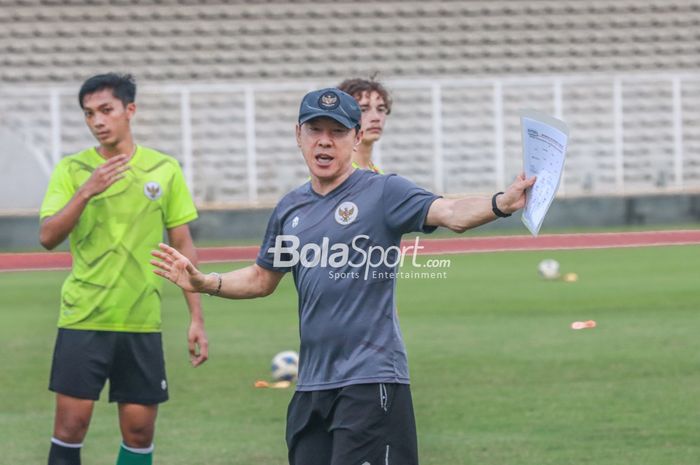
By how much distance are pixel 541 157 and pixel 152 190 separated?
2596 mm

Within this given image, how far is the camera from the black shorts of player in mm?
4754

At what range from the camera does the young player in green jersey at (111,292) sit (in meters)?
6.40

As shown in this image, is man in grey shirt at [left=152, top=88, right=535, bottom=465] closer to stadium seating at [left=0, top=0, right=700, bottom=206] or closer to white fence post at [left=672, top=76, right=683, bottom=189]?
stadium seating at [left=0, top=0, right=700, bottom=206]

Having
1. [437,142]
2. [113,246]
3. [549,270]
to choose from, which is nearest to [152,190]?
[113,246]

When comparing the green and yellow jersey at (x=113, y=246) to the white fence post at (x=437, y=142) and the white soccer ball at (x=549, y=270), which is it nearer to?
the white soccer ball at (x=549, y=270)

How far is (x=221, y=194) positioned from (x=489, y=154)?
15.4ft

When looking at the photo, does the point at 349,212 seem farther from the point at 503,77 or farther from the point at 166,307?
the point at 503,77

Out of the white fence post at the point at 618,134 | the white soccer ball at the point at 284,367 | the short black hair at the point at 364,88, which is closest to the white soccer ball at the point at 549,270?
the white soccer ball at the point at 284,367

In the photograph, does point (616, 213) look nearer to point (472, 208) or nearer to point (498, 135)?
point (498, 135)

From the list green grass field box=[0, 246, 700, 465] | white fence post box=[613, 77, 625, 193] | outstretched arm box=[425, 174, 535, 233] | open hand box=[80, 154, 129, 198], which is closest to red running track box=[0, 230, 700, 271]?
white fence post box=[613, 77, 625, 193]

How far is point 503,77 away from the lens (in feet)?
90.3

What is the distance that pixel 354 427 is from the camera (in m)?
4.76

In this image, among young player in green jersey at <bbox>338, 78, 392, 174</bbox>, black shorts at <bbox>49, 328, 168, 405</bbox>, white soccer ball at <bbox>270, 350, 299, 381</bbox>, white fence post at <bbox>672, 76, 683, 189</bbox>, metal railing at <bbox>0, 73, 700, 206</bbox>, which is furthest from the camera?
white fence post at <bbox>672, 76, 683, 189</bbox>

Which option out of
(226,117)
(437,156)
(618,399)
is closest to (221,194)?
(226,117)
